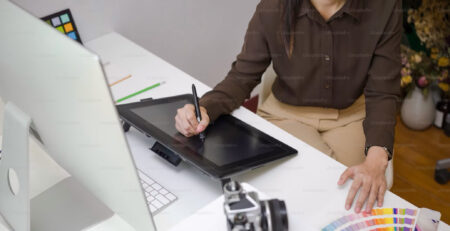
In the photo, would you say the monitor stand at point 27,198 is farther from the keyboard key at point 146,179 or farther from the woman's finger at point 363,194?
the woman's finger at point 363,194

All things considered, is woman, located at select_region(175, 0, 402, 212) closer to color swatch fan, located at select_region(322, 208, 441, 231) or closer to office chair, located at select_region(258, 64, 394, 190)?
office chair, located at select_region(258, 64, 394, 190)

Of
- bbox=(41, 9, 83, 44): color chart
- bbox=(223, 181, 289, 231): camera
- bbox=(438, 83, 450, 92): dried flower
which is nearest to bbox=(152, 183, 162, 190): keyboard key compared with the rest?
bbox=(223, 181, 289, 231): camera

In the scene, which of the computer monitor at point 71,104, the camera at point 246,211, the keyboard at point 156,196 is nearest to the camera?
the computer monitor at point 71,104

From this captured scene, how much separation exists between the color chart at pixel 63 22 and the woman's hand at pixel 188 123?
0.65m

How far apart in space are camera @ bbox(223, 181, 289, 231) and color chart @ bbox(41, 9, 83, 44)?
107 centimetres

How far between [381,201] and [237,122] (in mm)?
426

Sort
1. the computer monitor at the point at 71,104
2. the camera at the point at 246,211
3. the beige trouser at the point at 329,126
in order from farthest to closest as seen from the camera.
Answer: the beige trouser at the point at 329,126 < the camera at the point at 246,211 < the computer monitor at the point at 71,104

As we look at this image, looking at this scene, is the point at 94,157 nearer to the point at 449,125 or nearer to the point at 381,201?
the point at 381,201

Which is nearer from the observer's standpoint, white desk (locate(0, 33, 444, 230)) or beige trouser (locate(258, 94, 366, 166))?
white desk (locate(0, 33, 444, 230))

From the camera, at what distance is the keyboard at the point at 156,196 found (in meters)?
1.22

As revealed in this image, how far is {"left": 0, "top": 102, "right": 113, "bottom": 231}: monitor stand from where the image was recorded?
1.09 m

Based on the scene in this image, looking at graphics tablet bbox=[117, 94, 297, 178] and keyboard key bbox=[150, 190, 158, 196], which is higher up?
graphics tablet bbox=[117, 94, 297, 178]

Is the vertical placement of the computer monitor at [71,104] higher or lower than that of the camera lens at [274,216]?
higher

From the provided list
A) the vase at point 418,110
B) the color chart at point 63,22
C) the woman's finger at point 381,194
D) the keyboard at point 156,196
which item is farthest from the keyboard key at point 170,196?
the vase at point 418,110
